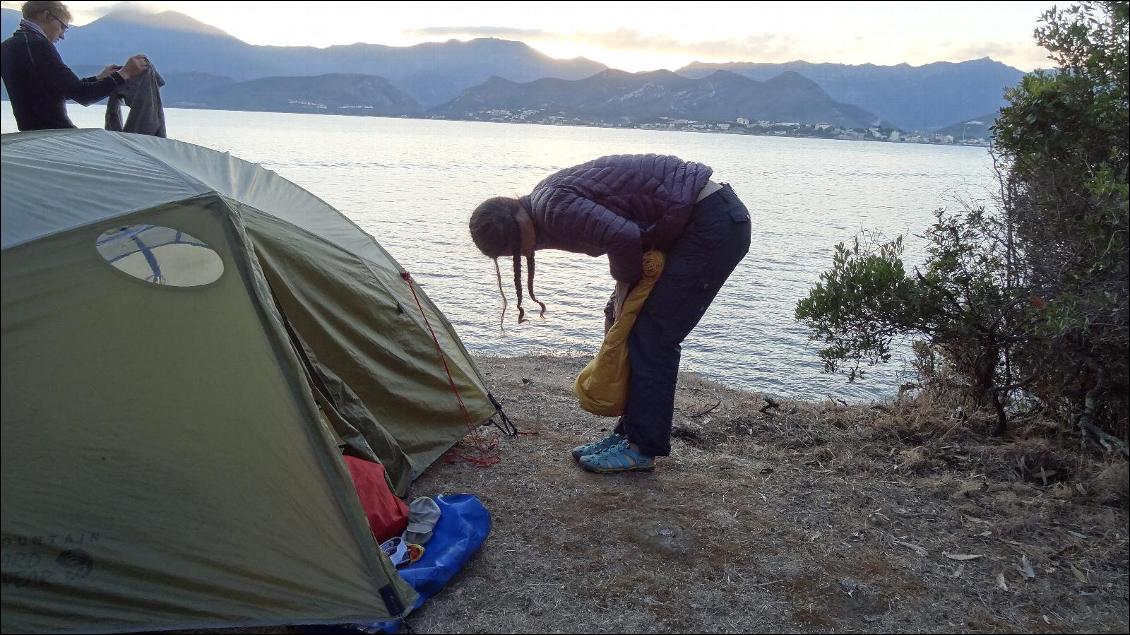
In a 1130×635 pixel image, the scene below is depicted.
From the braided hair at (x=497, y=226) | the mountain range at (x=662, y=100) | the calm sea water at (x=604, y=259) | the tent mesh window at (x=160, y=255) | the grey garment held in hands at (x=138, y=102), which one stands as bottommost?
the calm sea water at (x=604, y=259)

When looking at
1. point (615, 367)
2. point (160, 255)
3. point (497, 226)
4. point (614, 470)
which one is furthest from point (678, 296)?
point (160, 255)

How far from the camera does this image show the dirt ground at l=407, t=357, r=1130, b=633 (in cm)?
359

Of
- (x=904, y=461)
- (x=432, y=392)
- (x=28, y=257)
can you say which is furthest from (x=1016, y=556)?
(x=28, y=257)

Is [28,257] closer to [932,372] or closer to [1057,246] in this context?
[1057,246]

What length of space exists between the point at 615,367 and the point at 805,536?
4.78 ft

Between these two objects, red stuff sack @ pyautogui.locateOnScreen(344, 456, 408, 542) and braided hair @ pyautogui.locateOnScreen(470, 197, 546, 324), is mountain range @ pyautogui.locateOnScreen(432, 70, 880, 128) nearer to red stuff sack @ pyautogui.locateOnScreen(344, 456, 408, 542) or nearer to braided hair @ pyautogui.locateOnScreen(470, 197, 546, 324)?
braided hair @ pyautogui.locateOnScreen(470, 197, 546, 324)

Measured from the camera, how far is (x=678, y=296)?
454 centimetres

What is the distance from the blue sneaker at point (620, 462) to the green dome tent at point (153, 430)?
6.02ft

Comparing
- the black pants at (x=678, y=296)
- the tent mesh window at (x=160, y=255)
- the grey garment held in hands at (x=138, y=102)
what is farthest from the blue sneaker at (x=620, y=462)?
the grey garment held in hands at (x=138, y=102)

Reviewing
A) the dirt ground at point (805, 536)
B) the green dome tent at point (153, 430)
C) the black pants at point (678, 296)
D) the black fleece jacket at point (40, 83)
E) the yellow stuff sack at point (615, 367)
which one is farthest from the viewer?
the black fleece jacket at point (40, 83)

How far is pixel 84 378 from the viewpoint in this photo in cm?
330

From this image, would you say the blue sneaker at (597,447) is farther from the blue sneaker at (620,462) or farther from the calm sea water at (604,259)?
the calm sea water at (604,259)

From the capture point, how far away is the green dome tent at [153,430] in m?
3.19

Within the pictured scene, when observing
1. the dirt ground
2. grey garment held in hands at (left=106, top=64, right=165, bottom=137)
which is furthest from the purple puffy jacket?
grey garment held in hands at (left=106, top=64, right=165, bottom=137)
